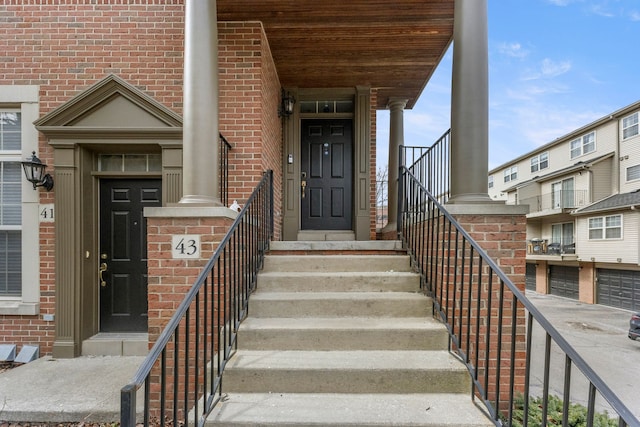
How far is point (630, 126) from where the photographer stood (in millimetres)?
14750

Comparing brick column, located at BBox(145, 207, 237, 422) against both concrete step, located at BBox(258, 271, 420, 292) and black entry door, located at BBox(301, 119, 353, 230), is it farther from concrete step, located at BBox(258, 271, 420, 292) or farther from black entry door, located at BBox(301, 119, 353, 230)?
black entry door, located at BBox(301, 119, 353, 230)

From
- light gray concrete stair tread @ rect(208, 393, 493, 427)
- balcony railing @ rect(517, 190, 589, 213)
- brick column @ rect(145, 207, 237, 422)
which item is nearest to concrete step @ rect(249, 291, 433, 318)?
brick column @ rect(145, 207, 237, 422)

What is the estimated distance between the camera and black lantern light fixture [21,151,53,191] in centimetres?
373

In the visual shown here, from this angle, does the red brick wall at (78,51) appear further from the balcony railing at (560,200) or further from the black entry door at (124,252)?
the balcony railing at (560,200)

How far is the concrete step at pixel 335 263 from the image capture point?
3299 millimetres

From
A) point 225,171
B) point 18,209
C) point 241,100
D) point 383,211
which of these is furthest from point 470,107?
point 383,211

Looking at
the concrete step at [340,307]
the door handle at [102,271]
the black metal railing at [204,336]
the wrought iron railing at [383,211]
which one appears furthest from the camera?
the wrought iron railing at [383,211]

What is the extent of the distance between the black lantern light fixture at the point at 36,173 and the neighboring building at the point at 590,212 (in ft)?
59.2

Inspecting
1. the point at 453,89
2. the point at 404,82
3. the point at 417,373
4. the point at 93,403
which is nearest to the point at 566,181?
the point at 404,82

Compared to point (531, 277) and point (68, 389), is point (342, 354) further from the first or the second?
point (531, 277)

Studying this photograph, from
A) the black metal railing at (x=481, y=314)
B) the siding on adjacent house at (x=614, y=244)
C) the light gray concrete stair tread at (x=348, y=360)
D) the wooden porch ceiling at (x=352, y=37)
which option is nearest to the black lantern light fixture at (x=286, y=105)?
the wooden porch ceiling at (x=352, y=37)

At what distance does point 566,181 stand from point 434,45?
1755 cm

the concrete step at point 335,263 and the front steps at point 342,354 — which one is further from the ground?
the concrete step at point 335,263

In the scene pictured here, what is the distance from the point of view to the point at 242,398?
85.8 inches
